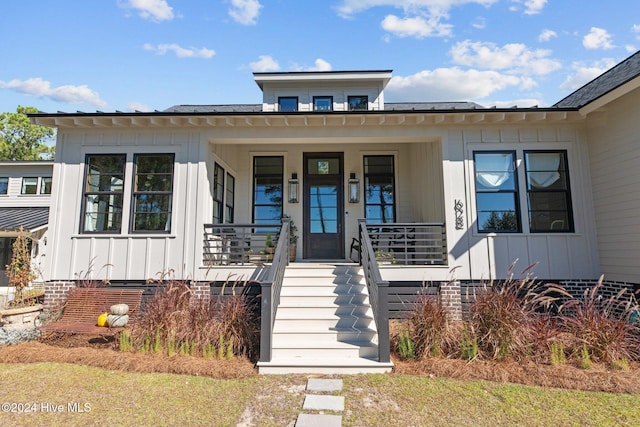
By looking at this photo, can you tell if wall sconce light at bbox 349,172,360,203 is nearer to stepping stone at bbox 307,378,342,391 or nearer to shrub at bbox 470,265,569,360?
shrub at bbox 470,265,569,360

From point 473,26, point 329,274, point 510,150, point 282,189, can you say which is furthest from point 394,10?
point 329,274

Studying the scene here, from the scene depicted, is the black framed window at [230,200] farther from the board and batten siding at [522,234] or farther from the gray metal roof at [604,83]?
the gray metal roof at [604,83]

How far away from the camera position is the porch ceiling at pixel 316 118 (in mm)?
6207

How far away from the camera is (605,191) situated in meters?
6.04

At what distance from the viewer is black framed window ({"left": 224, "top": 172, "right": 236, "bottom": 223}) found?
8156 millimetres

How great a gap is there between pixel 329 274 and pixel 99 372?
3.86 m

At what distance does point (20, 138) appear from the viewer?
27.4 metres

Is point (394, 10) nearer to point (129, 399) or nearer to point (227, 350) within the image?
point (227, 350)

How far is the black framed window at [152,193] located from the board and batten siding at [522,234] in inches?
225

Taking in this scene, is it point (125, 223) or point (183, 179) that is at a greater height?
point (183, 179)

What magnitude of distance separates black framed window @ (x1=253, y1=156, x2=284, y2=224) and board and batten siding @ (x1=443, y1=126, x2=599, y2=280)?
430 centimetres

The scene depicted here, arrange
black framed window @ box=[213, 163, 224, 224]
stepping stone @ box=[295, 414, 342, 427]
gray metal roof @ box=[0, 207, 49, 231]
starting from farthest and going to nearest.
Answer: gray metal roof @ box=[0, 207, 49, 231]
black framed window @ box=[213, 163, 224, 224]
stepping stone @ box=[295, 414, 342, 427]

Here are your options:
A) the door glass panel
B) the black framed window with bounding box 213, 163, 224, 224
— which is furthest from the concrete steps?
the black framed window with bounding box 213, 163, 224, 224

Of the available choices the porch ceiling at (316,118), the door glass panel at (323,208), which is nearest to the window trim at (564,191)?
the porch ceiling at (316,118)
